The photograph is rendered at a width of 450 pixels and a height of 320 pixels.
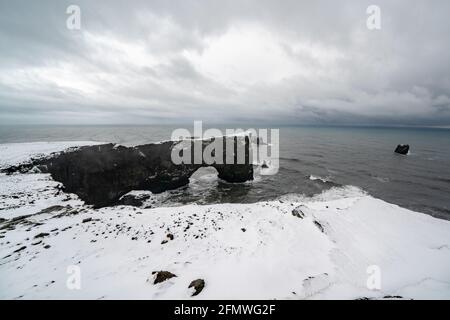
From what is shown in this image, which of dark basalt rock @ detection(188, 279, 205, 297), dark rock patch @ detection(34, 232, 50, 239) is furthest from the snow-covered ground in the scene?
dark basalt rock @ detection(188, 279, 205, 297)

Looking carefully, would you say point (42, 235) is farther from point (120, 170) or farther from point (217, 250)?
point (120, 170)

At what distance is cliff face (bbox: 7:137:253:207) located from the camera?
23.3 m

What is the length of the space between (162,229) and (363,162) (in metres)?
56.2

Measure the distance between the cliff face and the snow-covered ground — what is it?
5.52 meters

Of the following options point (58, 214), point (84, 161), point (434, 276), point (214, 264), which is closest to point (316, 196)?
point (434, 276)

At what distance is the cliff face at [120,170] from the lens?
2328 centimetres

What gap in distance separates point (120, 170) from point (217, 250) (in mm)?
23458

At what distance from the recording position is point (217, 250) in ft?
33.8

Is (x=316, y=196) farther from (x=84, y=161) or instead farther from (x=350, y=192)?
(x=84, y=161)

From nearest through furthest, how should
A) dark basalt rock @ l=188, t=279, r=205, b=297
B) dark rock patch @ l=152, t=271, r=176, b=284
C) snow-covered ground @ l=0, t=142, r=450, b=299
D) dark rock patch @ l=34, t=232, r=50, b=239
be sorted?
dark basalt rock @ l=188, t=279, r=205, b=297
snow-covered ground @ l=0, t=142, r=450, b=299
dark rock patch @ l=152, t=271, r=176, b=284
dark rock patch @ l=34, t=232, r=50, b=239

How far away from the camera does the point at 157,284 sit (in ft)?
23.7

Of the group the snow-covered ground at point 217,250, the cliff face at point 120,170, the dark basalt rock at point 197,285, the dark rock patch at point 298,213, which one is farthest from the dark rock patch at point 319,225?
the cliff face at point 120,170

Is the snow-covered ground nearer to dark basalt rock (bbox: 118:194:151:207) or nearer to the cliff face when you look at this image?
the cliff face

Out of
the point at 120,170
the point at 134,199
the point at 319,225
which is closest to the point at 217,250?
the point at 319,225
